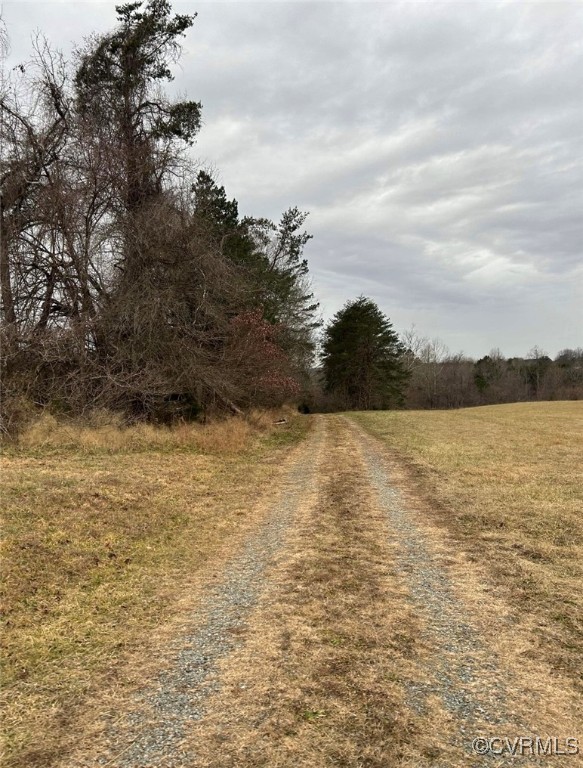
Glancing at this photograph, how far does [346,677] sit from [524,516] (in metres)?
5.44

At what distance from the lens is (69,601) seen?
459 cm

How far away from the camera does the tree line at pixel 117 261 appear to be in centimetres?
1480

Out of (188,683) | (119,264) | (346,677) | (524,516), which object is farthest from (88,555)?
(119,264)

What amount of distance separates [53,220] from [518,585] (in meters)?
15.5

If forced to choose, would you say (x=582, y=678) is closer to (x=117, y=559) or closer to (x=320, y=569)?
(x=320, y=569)

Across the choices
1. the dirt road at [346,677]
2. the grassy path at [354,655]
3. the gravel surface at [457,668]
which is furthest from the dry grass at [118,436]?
the gravel surface at [457,668]

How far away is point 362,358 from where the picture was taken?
49312 mm

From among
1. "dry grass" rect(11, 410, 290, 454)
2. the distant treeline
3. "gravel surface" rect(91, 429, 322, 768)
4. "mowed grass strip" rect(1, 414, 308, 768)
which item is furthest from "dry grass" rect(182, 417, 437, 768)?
the distant treeline

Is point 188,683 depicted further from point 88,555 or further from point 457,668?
point 88,555

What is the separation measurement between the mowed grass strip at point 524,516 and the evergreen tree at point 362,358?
32212 millimetres

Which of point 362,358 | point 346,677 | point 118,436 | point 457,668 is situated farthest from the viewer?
point 362,358

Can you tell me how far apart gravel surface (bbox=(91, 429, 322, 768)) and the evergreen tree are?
1727 inches

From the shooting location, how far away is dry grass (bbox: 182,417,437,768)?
259cm

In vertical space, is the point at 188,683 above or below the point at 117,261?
below
